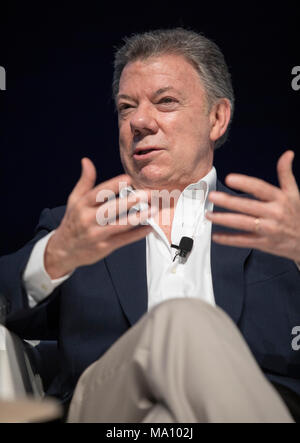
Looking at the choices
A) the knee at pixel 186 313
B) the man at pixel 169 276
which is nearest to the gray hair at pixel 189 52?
the man at pixel 169 276

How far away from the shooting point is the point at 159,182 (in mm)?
1865

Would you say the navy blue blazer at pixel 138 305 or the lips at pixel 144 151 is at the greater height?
the lips at pixel 144 151

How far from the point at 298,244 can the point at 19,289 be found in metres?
0.70

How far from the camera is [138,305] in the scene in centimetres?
165

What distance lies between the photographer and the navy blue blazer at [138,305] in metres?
1.62

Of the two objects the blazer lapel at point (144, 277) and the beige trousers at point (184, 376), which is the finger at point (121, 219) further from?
the blazer lapel at point (144, 277)

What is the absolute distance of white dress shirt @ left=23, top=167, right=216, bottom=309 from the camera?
5.58 ft

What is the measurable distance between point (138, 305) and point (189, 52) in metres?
0.87

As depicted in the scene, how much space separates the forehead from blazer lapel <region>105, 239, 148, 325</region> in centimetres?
49

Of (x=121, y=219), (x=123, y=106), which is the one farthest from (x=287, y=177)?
(x=123, y=106)

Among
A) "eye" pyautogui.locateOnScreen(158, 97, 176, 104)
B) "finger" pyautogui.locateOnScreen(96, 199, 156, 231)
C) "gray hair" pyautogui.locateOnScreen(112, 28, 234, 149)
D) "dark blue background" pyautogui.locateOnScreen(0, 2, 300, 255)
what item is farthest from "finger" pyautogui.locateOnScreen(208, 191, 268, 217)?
"dark blue background" pyautogui.locateOnScreen(0, 2, 300, 255)

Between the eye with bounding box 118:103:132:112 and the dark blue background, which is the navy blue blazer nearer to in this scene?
the eye with bounding box 118:103:132:112

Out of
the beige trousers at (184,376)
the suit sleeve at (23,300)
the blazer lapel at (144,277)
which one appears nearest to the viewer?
the beige trousers at (184,376)
